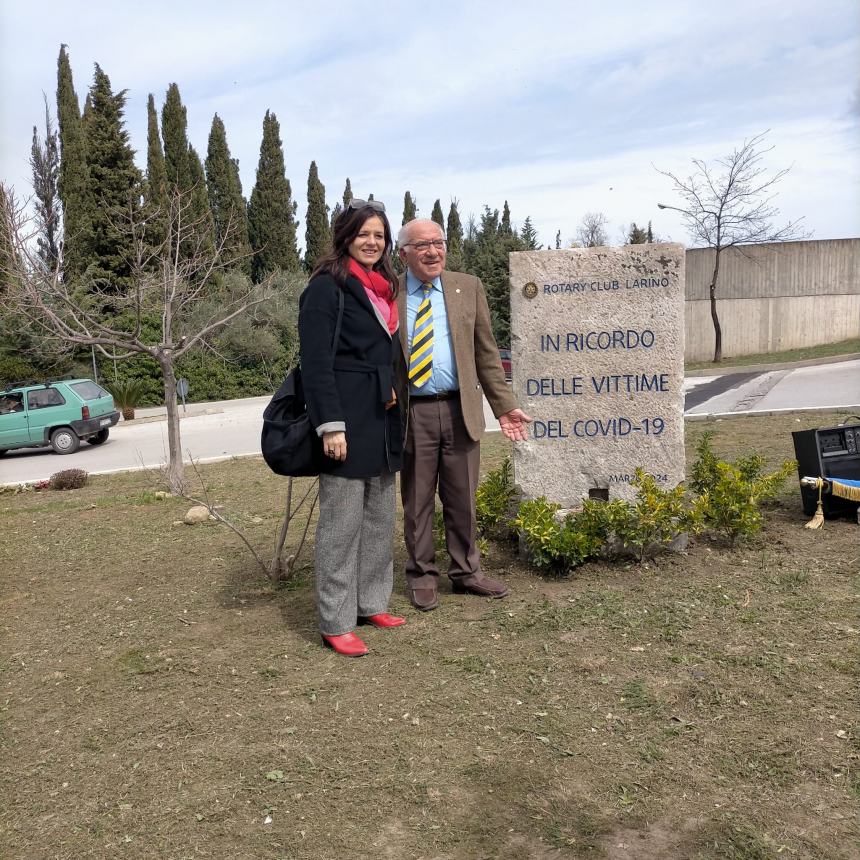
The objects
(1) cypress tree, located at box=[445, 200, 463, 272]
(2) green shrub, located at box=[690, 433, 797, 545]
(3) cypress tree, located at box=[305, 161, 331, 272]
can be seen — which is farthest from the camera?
(1) cypress tree, located at box=[445, 200, 463, 272]

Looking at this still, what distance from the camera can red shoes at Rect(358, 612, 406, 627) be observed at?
4.11m

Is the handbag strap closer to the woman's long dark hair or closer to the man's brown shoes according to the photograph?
the woman's long dark hair

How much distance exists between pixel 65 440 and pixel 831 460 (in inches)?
531

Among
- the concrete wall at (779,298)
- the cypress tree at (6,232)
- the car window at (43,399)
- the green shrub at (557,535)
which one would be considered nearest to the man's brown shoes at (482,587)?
the green shrub at (557,535)

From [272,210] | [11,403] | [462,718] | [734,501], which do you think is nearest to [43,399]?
[11,403]

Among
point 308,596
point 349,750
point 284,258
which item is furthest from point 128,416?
point 349,750

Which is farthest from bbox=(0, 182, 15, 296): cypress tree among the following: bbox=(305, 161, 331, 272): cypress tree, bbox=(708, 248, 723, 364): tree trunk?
bbox=(305, 161, 331, 272): cypress tree

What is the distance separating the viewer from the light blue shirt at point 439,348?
4.24 meters

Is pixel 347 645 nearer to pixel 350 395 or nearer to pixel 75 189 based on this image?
pixel 350 395

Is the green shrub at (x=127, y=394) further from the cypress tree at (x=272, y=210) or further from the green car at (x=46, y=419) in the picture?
the cypress tree at (x=272, y=210)

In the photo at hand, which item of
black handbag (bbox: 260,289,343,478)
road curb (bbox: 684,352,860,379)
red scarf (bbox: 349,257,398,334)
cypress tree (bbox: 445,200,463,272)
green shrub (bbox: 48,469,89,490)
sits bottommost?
green shrub (bbox: 48,469,89,490)

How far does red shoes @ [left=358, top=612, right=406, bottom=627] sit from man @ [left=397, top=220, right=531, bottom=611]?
0.75ft

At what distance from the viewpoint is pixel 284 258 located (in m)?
33.7

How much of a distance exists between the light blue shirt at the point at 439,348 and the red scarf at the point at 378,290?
257mm
